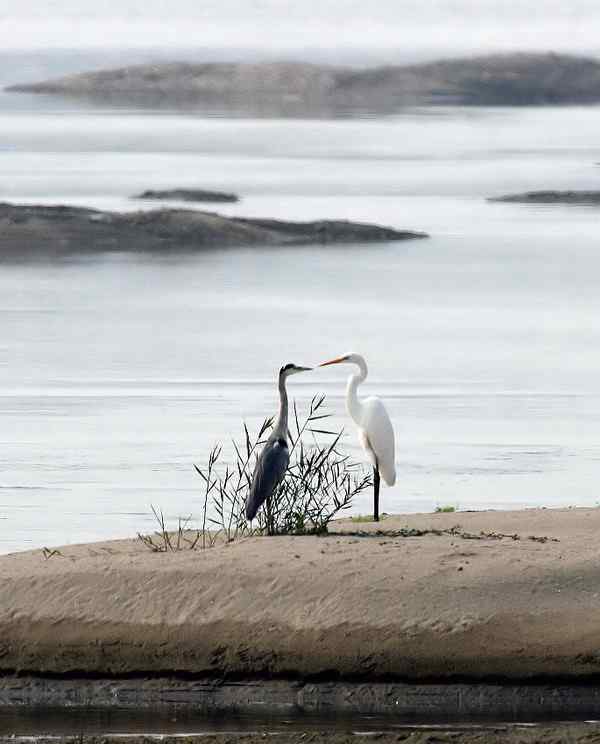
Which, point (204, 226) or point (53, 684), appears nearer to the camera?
point (53, 684)

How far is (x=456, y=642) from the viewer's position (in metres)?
11.5

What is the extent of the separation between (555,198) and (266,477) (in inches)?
1585

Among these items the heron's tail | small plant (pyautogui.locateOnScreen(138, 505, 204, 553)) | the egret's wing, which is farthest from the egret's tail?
the heron's tail

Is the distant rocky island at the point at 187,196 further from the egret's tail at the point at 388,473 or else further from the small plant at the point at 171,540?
the small plant at the point at 171,540

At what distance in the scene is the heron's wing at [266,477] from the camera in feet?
42.7

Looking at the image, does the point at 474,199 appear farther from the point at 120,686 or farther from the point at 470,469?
the point at 120,686

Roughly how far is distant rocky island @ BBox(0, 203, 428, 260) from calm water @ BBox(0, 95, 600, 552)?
3.73 ft

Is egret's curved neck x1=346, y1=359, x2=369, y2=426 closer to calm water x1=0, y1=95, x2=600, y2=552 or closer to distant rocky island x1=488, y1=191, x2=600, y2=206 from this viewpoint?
calm water x1=0, y1=95, x2=600, y2=552

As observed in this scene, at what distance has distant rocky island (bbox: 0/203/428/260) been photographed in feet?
137

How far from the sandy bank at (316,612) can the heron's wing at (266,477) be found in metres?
0.53

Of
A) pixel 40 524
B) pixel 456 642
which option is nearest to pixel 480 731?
pixel 456 642

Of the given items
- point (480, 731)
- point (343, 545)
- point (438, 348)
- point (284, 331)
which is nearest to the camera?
point (480, 731)

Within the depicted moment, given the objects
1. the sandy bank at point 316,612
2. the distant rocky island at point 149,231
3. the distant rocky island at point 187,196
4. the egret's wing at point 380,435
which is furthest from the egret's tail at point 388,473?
the distant rocky island at point 187,196

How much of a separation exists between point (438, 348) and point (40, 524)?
1215 centimetres
